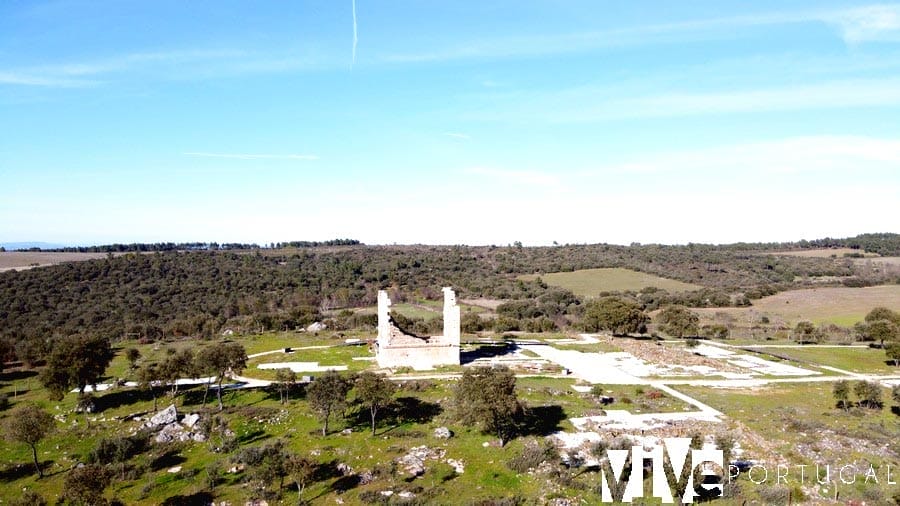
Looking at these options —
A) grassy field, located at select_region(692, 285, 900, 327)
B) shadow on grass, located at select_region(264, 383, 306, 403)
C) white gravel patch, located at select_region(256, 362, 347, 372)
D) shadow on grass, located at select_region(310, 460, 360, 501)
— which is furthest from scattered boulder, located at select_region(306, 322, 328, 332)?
grassy field, located at select_region(692, 285, 900, 327)

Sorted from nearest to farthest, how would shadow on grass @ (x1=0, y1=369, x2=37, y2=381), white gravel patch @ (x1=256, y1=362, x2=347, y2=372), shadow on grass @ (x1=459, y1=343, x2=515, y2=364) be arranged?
white gravel patch @ (x1=256, y1=362, x2=347, y2=372), shadow on grass @ (x1=0, y1=369, x2=37, y2=381), shadow on grass @ (x1=459, y1=343, x2=515, y2=364)

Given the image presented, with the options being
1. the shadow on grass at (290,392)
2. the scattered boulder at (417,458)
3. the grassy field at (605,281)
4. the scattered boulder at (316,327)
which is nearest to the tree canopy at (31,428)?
the shadow on grass at (290,392)

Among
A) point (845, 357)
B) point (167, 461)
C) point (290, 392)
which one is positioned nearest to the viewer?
point (167, 461)

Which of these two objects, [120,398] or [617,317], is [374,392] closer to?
[120,398]

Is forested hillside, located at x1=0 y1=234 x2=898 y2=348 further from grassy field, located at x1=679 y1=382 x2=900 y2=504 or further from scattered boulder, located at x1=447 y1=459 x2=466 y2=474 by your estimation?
grassy field, located at x1=679 y1=382 x2=900 y2=504

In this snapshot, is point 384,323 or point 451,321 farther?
point 451,321

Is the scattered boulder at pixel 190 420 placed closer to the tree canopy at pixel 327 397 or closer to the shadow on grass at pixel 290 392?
the shadow on grass at pixel 290 392

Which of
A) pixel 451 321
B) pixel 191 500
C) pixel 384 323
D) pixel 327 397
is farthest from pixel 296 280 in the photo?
pixel 191 500
